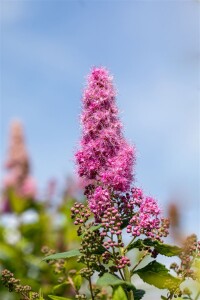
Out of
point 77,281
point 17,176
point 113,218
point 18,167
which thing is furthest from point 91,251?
point 18,167

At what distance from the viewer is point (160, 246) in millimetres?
2092

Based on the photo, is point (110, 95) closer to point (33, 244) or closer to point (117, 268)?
point (117, 268)

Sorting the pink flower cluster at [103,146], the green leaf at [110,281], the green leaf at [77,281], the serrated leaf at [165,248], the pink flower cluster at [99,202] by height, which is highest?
the pink flower cluster at [103,146]

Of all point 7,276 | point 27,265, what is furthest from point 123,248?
point 27,265

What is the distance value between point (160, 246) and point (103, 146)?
410mm

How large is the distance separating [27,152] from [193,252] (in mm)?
8008

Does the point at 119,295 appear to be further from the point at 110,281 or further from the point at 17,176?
the point at 17,176

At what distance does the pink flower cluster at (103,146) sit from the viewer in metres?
2.20

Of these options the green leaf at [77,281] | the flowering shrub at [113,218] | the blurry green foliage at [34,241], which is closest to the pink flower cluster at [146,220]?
the flowering shrub at [113,218]

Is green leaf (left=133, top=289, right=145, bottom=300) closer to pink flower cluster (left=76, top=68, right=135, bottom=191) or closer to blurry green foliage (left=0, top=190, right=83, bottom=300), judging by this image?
pink flower cluster (left=76, top=68, right=135, bottom=191)

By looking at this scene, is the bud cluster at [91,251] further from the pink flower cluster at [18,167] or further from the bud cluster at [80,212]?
the pink flower cluster at [18,167]

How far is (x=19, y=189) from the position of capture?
348 inches

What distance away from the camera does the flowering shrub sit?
2037 mm

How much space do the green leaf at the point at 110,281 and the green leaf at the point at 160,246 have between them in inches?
8.0
